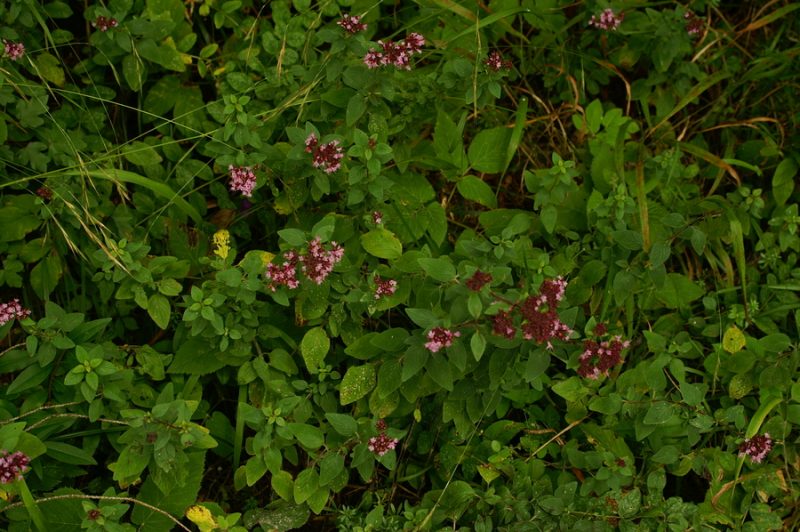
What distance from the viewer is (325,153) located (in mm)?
3176

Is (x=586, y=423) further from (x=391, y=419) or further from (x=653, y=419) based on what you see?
(x=391, y=419)

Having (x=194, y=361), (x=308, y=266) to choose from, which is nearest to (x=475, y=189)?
(x=308, y=266)

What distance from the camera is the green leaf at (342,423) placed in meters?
3.12

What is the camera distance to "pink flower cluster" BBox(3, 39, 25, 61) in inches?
138

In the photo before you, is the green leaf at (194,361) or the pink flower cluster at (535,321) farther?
the green leaf at (194,361)

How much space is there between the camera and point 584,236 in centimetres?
379

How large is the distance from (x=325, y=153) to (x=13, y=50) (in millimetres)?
1662

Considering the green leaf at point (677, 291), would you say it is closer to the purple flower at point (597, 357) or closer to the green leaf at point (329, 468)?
the purple flower at point (597, 357)

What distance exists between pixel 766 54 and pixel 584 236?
1.81 metres

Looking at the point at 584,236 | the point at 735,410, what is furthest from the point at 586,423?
the point at 584,236

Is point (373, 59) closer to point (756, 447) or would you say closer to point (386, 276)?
point (386, 276)

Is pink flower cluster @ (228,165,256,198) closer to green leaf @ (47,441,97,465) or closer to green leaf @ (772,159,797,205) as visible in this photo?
green leaf @ (47,441,97,465)

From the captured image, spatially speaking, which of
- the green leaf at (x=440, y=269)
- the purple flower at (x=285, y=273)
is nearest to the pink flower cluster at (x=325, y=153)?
the purple flower at (x=285, y=273)

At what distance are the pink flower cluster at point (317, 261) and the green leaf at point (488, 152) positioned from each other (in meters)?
1.18
